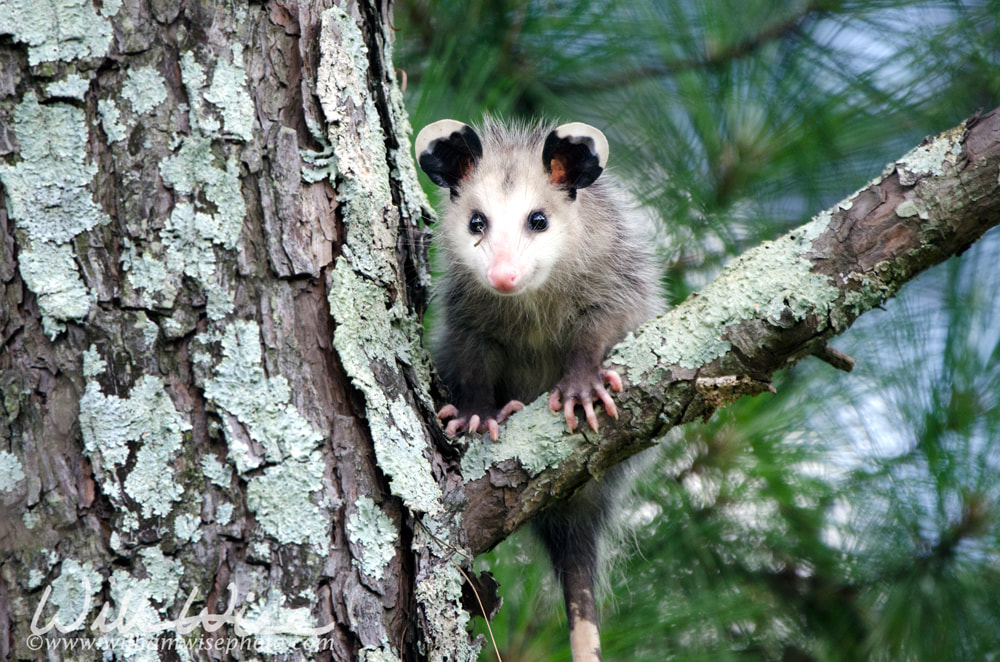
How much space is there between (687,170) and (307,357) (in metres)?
1.56

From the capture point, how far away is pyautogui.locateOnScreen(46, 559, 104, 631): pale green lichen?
1.33 meters

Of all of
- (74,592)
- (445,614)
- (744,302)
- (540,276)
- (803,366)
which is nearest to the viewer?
(74,592)

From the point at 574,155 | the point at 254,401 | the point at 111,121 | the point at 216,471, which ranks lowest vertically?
the point at 216,471

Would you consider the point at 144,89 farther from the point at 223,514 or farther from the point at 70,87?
the point at 223,514

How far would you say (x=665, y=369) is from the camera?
67.6 inches

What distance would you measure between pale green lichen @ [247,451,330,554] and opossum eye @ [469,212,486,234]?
924 mm

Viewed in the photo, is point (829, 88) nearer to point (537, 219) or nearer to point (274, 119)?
point (537, 219)

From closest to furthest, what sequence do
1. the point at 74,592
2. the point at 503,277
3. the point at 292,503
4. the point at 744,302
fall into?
1. the point at 74,592
2. the point at 292,503
3. the point at 744,302
4. the point at 503,277

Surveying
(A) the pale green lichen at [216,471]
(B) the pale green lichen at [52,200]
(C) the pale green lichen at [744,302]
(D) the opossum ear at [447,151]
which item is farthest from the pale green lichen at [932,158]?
(B) the pale green lichen at [52,200]

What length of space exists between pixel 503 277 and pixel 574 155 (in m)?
0.48

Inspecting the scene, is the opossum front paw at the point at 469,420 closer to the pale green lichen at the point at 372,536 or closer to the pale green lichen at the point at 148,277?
the pale green lichen at the point at 372,536

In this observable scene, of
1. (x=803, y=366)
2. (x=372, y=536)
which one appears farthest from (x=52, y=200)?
(x=803, y=366)

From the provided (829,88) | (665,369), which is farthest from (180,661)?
(829,88)

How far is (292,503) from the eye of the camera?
56.7 inches
